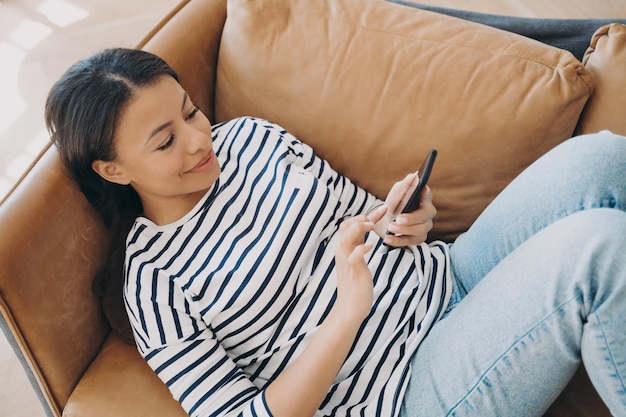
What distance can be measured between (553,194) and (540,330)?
238 mm

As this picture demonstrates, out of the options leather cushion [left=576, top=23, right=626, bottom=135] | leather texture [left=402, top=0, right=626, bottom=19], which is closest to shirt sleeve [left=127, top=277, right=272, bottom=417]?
leather cushion [left=576, top=23, right=626, bottom=135]

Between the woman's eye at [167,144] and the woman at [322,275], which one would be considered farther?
the woman's eye at [167,144]

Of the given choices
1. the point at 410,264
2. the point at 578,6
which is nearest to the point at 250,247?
the point at 410,264

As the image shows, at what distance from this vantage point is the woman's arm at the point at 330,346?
2.85 feet

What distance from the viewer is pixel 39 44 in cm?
220

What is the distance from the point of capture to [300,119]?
118 cm

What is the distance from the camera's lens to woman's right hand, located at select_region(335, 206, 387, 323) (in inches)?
35.4

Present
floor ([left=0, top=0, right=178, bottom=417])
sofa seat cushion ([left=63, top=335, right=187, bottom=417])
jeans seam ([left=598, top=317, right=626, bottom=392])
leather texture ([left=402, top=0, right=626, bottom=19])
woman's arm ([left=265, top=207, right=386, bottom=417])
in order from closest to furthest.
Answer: jeans seam ([left=598, top=317, right=626, bottom=392]), woman's arm ([left=265, top=207, right=386, bottom=417]), sofa seat cushion ([left=63, top=335, right=187, bottom=417]), floor ([left=0, top=0, right=178, bottom=417]), leather texture ([left=402, top=0, right=626, bottom=19])

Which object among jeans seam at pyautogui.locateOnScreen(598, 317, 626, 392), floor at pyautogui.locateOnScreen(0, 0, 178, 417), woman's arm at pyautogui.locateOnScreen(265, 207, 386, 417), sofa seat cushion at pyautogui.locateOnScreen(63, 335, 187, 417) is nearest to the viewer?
jeans seam at pyautogui.locateOnScreen(598, 317, 626, 392)

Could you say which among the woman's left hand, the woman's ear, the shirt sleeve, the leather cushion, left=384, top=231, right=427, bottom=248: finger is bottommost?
the shirt sleeve

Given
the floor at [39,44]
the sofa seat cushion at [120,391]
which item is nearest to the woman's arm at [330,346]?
the sofa seat cushion at [120,391]

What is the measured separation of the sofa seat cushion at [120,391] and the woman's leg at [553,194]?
0.62 m

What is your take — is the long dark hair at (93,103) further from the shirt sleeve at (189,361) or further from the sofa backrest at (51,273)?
the shirt sleeve at (189,361)

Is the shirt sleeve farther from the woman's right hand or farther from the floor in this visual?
the floor
